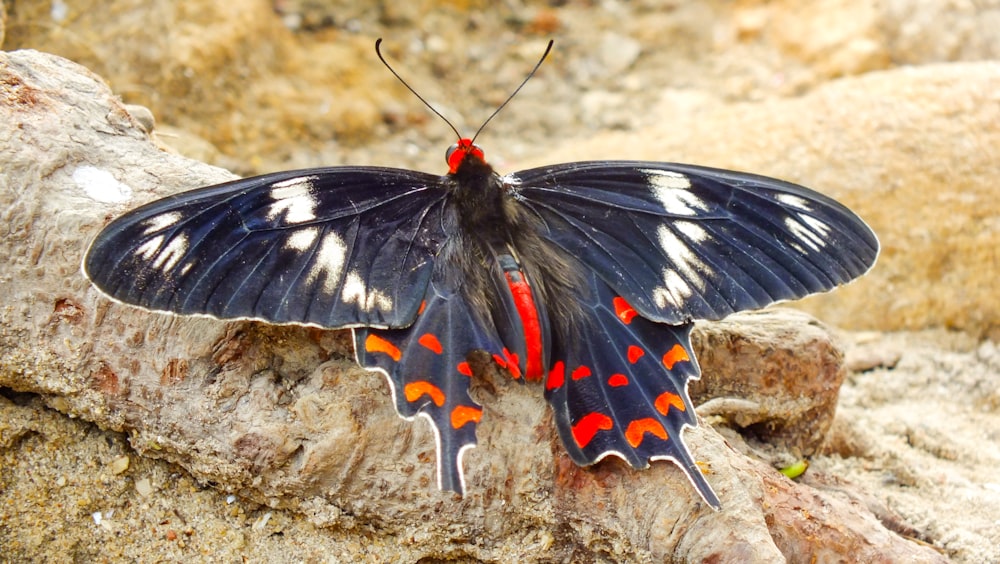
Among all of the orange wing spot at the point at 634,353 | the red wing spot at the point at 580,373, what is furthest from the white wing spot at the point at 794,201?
the red wing spot at the point at 580,373

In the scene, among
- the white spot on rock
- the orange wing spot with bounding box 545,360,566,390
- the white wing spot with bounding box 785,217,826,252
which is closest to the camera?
the orange wing spot with bounding box 545,360,566,390

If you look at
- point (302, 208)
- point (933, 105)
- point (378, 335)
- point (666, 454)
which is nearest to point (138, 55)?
point (302, 208)

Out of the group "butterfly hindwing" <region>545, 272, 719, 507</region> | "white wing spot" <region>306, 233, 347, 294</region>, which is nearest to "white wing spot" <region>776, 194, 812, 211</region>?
"butterfly hindwing" <region>545, 272, 719, 507</region>

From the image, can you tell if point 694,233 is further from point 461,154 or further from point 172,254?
point 172,254

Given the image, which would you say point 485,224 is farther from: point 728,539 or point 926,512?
point 926,512

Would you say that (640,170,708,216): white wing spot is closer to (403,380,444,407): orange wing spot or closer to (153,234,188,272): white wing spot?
(403,380,444,407): orange wing spot

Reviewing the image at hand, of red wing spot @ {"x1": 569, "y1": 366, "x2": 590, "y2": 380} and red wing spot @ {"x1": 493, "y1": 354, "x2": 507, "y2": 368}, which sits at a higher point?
red wing spot @ {"x1": 569, "y1": 366, "x2": 590, "y2": 380}

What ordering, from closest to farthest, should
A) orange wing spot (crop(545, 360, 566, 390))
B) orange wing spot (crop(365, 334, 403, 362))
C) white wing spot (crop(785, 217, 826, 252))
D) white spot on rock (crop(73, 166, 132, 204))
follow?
orange wing spot (crop(365, 334, 403, 362)) < orange wing spot (crop(545, 360, 566, 390)) < white spot on rock (crop(73, 166, 132, 204)) < white wing spot (crop(785, 217, 826, 252))
